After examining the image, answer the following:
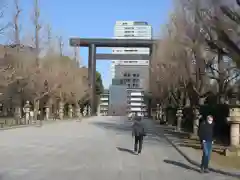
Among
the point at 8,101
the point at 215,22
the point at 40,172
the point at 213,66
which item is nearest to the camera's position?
the point at 40,172

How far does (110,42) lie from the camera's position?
273ft

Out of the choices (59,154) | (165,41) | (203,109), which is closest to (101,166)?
(59,154)

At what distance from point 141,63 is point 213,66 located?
105 metres

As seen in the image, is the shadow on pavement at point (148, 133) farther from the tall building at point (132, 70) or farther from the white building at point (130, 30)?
the white building at point (130, 30)

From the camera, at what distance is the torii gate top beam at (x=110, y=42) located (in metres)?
80.5

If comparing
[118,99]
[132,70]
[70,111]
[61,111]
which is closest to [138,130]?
[61,111]

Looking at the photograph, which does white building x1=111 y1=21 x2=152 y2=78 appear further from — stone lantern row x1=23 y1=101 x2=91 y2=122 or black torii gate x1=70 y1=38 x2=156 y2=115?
black torii gate x1=70 y1=38 x2=156 y2=115

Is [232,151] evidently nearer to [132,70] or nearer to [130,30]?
[132,70]

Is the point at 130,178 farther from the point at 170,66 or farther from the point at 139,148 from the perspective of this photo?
the point at 170,66

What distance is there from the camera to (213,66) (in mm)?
32375

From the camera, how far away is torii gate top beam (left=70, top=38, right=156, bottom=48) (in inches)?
3169

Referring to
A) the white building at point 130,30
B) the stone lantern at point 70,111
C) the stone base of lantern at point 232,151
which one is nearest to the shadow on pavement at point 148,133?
the stone base of lantern at point 232,151

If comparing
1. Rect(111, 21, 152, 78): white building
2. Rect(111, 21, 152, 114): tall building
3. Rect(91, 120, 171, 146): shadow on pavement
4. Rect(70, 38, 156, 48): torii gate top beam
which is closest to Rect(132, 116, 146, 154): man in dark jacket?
Rect(91, 120, 171, 146): shadow on pavement

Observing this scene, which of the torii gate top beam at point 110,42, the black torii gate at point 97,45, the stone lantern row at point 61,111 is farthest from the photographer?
the black torii gate at point 97,45
